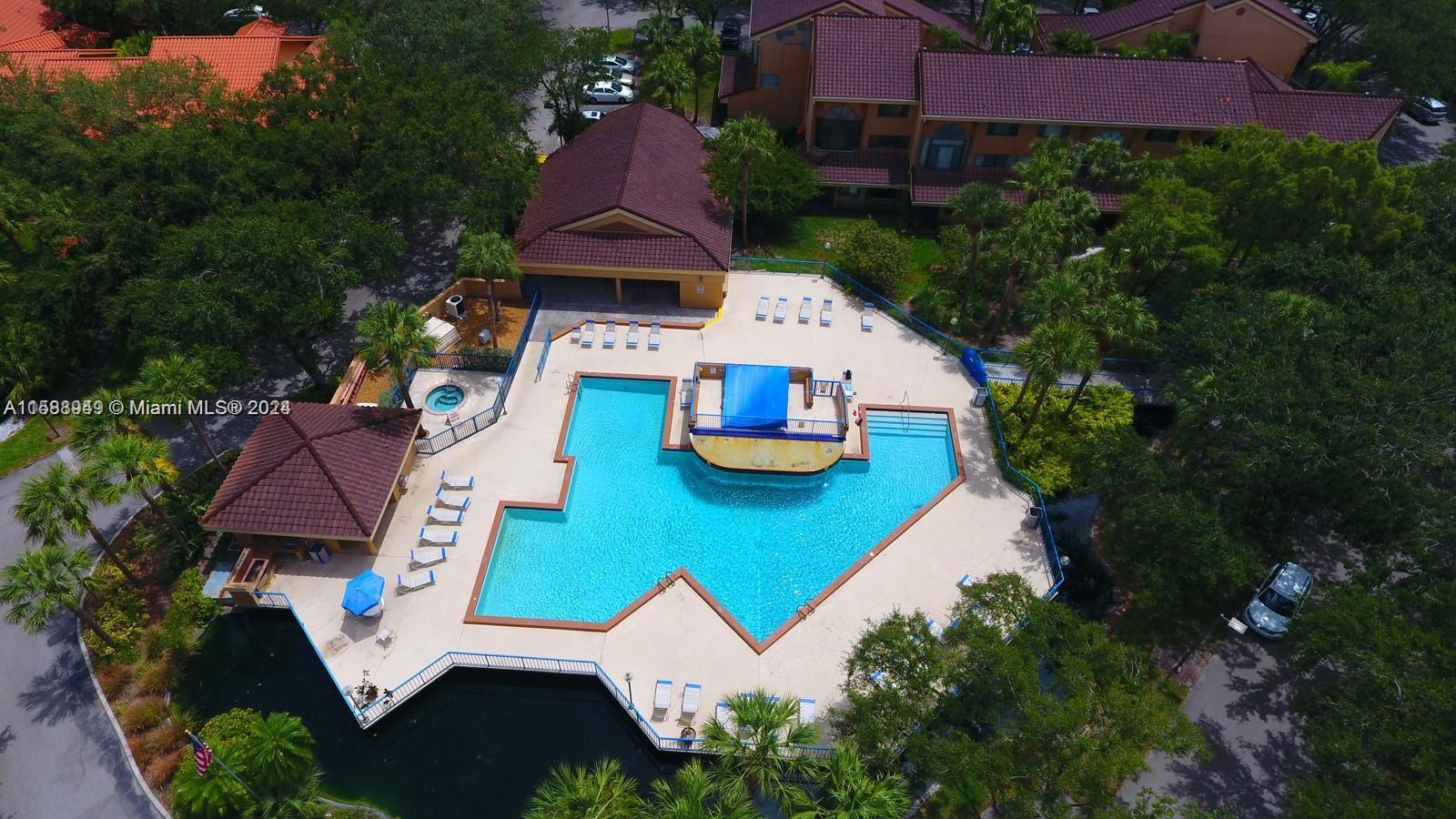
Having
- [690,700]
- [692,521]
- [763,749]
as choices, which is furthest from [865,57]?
[763,749]

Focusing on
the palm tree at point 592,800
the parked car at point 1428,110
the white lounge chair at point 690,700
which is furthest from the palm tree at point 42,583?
the parked car at point 1428,110

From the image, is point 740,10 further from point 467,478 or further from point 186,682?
point 186,682

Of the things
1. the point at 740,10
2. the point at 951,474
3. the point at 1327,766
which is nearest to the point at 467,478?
the point at 951,474

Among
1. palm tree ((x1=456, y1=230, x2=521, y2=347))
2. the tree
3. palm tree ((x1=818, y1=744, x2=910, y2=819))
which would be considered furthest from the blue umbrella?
the tree

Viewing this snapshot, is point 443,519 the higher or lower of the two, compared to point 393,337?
lower

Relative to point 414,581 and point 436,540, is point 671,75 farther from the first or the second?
point 414,581

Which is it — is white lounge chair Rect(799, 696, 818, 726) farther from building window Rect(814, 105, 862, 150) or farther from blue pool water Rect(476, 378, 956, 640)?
building window Rect(814, 105, 862, 150)
